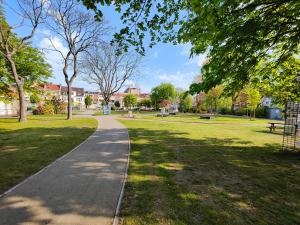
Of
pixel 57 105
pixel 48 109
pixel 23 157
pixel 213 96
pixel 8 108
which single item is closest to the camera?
pixel 23 157

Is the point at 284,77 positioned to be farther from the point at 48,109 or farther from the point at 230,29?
the point at 48,109

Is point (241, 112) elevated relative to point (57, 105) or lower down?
lower down

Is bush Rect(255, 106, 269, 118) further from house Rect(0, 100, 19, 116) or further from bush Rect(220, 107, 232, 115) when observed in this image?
house Rect(0, 100, 19, 116)

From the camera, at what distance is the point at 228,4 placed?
15.3 ft

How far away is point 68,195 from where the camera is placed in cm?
414

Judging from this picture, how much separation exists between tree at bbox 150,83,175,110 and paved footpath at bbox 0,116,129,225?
68.1 metres

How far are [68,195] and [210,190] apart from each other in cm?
344

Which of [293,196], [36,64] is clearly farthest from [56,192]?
[36,64]

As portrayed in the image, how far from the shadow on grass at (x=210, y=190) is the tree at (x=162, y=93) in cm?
6635

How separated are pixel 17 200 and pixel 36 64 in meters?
24.6

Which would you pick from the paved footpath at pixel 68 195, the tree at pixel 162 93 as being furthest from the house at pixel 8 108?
the tree at pixel 162 93

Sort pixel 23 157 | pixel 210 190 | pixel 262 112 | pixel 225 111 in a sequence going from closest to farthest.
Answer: pixel 210 190, pixel 23 157, pixel 262 112, pixel 225 111

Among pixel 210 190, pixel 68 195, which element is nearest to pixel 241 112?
pixel 210 190

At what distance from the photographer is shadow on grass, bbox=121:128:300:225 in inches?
139
